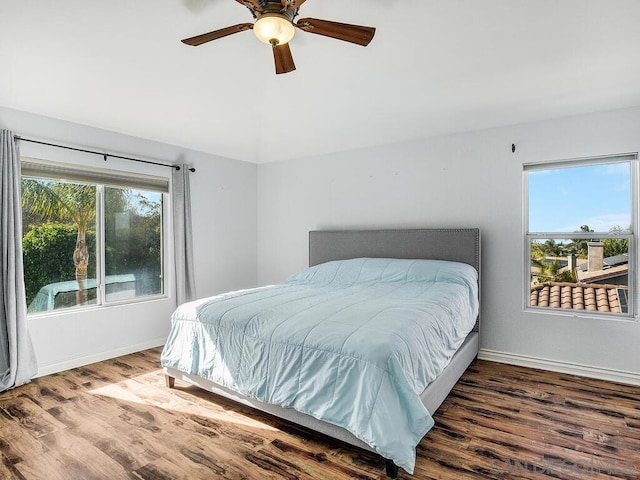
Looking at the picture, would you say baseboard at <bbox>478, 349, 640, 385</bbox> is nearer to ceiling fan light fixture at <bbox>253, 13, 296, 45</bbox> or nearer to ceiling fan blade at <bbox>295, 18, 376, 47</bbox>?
ceiling fan blade at <bbox>295, 18, 376, 47</bbox>

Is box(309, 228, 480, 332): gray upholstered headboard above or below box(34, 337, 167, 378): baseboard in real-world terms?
above

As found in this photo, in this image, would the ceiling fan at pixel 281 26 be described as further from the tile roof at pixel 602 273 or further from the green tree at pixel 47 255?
the tile roof at pixel 602 273

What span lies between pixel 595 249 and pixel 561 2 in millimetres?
2159

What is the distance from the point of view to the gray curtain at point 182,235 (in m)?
4.25

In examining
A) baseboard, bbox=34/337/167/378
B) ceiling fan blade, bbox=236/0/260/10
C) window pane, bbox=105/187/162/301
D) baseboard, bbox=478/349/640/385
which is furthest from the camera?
window pane, bbox=105/187/162/301

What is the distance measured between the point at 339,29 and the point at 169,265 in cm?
328

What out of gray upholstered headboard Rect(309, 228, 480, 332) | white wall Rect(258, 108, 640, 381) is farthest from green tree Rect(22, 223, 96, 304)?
white wall Rect(258, 108, 640, 381)

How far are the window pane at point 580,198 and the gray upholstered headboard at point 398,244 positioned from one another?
0.64 m

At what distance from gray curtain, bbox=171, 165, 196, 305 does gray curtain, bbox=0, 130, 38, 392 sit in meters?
1.44

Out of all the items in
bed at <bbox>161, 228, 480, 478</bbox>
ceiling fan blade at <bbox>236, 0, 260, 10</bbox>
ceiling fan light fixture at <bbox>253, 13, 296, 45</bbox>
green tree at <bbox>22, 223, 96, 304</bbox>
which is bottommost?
bed at <bbox>161, 228, 480, 478</bbox>

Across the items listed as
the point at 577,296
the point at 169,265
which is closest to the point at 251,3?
the point at 169,265

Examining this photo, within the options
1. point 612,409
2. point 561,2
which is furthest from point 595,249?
point 561,2

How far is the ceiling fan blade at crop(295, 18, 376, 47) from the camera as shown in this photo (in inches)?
76.6

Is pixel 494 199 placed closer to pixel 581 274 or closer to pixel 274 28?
pixel 581 274
